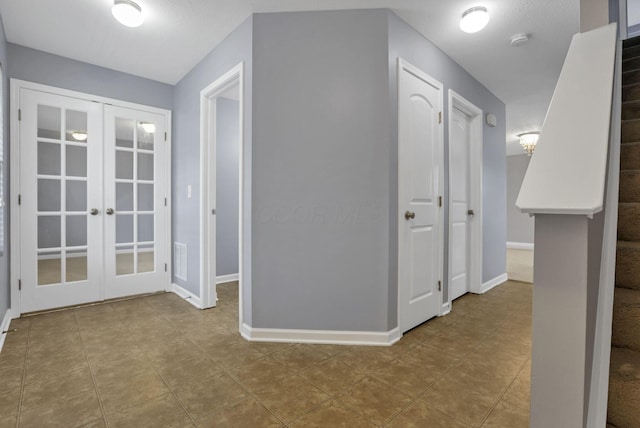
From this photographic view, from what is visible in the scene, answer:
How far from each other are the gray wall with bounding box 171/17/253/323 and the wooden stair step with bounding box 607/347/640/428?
197cm

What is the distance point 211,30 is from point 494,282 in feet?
13.6

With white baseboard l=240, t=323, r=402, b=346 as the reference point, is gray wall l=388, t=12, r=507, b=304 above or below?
above

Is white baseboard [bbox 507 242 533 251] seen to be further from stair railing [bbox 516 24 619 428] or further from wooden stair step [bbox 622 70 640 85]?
stair railing [bbox 516 24 619 428]

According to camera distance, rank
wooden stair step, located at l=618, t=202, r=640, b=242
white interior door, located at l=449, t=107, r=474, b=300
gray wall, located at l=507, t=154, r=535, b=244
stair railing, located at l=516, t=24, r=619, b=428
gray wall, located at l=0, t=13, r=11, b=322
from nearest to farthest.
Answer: stair railing, located at l=516, t=24, r=619, b=428, wooden stair step, located at l=618, t=202, r=640, b=242, gray wall, located at l=0, t=13, r=11, b=322, white interior door, located at l=449, t=107, r=474, b=300, gray wall, located at l=507, t=154, r=535, b=244

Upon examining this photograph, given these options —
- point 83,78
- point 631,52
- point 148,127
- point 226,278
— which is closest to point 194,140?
point 148,127

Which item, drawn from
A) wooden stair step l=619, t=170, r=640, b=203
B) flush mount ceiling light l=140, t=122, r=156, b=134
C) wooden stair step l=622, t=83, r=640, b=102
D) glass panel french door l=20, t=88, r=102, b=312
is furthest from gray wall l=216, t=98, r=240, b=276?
wooden stair step l=622, t=83, r=640, b=102

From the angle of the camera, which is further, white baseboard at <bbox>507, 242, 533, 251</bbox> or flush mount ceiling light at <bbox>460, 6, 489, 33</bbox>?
white baseboard at <bbox>507, 242, 533, 251</bbox>

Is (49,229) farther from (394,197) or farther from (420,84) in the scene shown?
(420,84)

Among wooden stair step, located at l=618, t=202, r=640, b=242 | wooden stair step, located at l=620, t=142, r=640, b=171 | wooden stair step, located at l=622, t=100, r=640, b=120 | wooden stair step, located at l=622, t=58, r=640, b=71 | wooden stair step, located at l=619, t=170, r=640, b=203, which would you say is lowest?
wooden stair step, located at l=618, t=202, r=640, b=242

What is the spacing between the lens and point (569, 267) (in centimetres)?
75

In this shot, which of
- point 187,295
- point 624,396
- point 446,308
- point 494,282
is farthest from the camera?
point 494,282

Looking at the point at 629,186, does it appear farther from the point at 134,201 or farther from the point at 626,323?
the point at 134,201

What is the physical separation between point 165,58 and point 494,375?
3.76 meters

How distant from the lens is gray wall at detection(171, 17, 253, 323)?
7.52 feet
